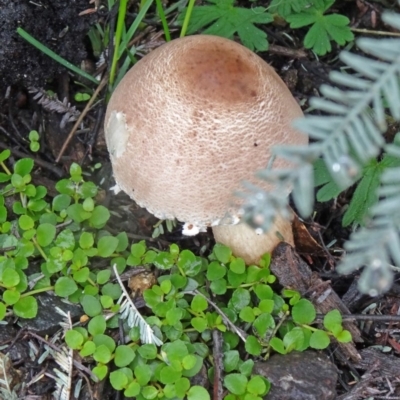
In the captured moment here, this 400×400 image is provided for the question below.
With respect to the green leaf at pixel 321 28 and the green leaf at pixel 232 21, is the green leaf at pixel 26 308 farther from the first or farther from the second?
the green leaf at pixel 321 28

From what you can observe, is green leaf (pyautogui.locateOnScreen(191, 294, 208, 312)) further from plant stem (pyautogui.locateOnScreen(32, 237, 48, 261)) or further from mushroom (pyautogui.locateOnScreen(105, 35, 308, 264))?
plant stem (pyautogui.locateOnScreen(32, 237, 48, 261))

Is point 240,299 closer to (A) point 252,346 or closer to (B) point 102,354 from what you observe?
(A) point 252,346

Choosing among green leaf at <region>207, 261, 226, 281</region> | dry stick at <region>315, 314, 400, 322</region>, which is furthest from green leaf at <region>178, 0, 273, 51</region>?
dry stick at <region>315, 314, 400, 322</region>

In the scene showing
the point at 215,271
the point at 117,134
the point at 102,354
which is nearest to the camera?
the point at 117,134

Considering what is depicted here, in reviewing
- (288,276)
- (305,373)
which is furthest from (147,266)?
(305,373)

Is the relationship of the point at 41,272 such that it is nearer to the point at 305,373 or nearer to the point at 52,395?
the point at 52,395

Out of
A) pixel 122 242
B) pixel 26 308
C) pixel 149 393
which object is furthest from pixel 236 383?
pixel 26 308
